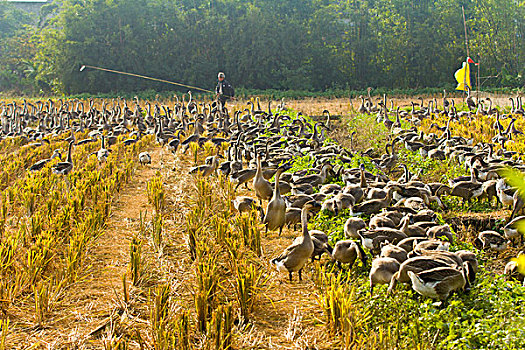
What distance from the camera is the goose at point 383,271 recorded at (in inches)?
222

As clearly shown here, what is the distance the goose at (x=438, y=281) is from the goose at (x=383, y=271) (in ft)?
1.33

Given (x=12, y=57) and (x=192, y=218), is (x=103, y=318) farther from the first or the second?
(x=12, y=57)

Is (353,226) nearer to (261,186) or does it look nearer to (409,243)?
(409,243)

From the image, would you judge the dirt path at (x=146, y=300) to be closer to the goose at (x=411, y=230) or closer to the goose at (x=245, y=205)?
the goose at (x=245, y=205)

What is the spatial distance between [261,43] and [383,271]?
4454cm

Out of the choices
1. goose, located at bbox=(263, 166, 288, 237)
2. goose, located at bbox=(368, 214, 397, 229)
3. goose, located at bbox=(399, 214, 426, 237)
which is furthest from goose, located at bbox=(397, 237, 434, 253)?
goose, located at bbox=(263, 166, 288, 237)

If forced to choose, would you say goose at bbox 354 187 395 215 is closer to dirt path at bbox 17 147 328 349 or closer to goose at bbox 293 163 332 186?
dirt path at bbox 17 147 328 349

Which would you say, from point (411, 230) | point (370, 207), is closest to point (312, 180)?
point (370, 207)

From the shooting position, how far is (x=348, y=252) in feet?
21.0

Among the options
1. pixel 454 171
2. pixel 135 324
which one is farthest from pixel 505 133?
pixel 135 324

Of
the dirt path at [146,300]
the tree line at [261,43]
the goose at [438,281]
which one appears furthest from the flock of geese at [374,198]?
the tree line at [261,43]

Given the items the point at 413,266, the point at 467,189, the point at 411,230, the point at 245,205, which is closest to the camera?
the point at 413,266

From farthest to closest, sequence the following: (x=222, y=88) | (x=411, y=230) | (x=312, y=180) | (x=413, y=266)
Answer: (x=222, y=88)
(x=312, y=180)
(x=411, y=230)
(x=413, y=266)

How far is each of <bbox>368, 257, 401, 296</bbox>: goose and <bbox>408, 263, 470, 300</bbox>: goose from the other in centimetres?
41
